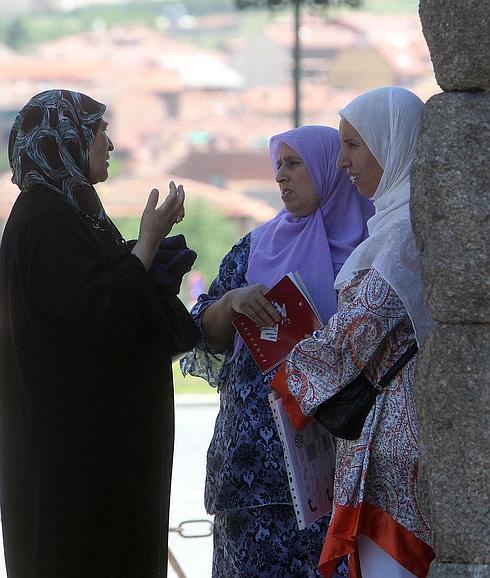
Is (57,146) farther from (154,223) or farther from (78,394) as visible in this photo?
(78,394)

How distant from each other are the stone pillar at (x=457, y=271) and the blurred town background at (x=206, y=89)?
3777 cm

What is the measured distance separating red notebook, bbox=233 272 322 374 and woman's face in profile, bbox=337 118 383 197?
32 cm

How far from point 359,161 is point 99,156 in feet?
2.30

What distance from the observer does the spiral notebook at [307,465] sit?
2789 millimetres

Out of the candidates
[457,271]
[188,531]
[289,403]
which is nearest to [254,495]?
[289,403]

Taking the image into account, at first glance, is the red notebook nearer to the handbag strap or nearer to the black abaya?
the black abaya

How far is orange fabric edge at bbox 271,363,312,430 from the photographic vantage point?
2682 millimetres

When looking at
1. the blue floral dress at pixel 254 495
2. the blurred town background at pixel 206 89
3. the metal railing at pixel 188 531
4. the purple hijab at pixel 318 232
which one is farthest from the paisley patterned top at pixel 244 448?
the blurred town background at pixel 206 89

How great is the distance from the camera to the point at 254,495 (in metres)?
2.97

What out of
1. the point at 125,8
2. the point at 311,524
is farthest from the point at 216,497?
the point at 125,8

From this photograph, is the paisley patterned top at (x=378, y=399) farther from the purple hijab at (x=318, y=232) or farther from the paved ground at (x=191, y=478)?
the paved ground at (x=191, y=478)

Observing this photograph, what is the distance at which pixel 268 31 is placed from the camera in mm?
64938

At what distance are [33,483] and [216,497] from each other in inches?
19.0

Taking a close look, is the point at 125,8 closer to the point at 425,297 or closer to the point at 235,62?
the point at 235,62
